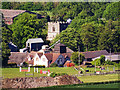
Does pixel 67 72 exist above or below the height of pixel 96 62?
below

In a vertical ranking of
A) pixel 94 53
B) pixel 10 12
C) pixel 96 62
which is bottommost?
pixel 96 62

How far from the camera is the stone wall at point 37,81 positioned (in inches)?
567

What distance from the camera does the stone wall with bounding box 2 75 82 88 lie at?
14398mm

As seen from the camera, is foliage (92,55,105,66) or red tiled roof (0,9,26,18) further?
red tiled roof (0,9,26,18)

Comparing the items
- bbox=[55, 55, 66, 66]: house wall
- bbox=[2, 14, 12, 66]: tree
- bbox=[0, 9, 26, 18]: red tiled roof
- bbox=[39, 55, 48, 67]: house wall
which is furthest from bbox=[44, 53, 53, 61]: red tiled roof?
bbox=[0, 9, 26, 18]: red tiled roof

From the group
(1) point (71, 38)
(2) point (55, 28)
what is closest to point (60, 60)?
(1) point (71, 38)

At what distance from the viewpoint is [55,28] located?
22188 mm

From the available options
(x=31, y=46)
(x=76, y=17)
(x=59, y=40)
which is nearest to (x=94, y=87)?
(x=31, y=46)

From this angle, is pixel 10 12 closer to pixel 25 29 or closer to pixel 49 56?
pixel 25 29

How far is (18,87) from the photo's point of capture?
1425cm

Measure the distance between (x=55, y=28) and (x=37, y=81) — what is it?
775 cm

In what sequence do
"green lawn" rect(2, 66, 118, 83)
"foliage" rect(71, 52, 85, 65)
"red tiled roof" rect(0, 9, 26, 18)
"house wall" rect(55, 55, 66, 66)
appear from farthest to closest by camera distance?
1. "red tiled roof" rect(0, 9, 26, 18)
2. "foliage" rect(71, 52, 85, 65)
3. "house wall" rect(55, 55, 66, 66)
4. "green lawn" rect(2, 66, 118, 83)

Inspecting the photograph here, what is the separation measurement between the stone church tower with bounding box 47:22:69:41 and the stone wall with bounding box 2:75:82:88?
20.0ft

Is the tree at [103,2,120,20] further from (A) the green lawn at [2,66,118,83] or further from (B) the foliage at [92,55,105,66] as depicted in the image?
(A) the green lawn at [2,66,118,83]
